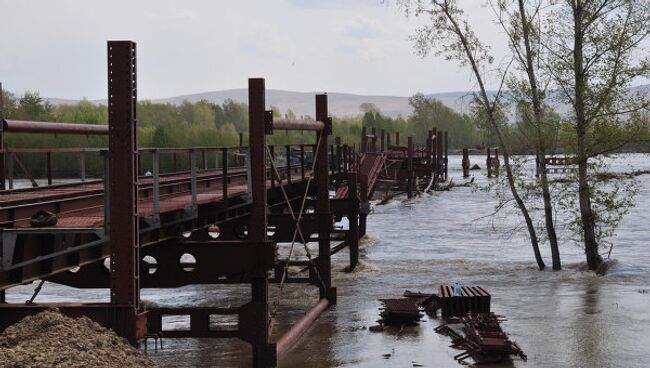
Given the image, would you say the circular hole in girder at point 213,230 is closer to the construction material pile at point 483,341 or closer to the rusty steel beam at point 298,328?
the rusty steel beam at point 298,328

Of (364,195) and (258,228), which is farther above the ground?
(258,228)

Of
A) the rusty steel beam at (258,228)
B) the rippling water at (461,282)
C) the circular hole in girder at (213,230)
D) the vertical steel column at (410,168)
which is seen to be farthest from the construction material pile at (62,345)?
the vertical steel column at (410,168)

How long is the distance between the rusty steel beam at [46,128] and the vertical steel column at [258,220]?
3205mm

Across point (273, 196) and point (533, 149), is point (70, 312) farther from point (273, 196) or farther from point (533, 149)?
point (533, 149)

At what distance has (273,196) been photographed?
21.5 m

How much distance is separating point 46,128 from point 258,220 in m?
3.69

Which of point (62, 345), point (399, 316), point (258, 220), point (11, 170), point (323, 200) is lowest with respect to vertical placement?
point (399, 316)

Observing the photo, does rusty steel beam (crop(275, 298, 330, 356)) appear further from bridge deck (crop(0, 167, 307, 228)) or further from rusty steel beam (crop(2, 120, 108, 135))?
rusty steel beam (crop(2, 120, 108, 135))

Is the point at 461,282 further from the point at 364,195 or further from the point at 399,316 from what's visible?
the point at 399,316

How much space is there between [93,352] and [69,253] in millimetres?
2033

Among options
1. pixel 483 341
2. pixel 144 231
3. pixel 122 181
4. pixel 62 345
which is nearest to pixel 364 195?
pixel 483 341

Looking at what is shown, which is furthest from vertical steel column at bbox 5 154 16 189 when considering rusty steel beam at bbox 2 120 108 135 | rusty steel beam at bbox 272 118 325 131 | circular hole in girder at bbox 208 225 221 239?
circular hole in girder at bbox 208 225 221 239

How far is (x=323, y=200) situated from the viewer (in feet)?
69.1

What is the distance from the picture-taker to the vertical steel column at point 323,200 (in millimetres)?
20641
